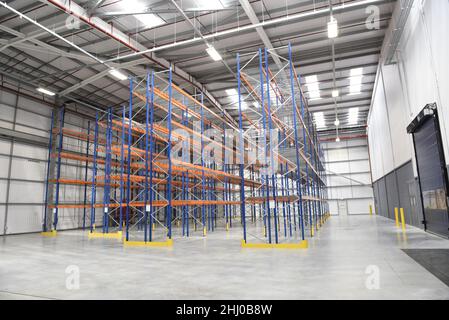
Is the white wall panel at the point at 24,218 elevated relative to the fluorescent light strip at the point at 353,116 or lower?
lower

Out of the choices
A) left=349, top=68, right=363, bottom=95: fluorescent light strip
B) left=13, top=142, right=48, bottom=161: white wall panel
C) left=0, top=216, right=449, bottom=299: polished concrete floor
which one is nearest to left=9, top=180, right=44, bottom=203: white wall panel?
left=13, top=142, right=48, bottom=161: white wall panel

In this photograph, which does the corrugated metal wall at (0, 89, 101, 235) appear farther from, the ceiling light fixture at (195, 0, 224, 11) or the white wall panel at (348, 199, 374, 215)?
the white wall panel at (348, 199, 374, 215)

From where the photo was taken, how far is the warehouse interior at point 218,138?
5.49 meters

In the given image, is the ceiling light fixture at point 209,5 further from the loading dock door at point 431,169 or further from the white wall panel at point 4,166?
the white wall panel at point 4,166

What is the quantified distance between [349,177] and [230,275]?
29847 mm

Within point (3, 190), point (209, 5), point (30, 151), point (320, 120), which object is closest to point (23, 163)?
point (30, 151)

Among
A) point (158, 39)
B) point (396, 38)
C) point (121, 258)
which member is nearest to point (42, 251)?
point (121, 258)

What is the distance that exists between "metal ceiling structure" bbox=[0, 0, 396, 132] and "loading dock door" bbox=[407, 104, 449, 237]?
4.85 metres

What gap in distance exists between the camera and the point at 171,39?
1398cm

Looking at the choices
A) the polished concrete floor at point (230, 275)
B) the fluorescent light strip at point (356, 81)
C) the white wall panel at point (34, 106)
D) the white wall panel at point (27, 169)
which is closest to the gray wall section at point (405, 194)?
the polished concrete floor at point (230, 275)

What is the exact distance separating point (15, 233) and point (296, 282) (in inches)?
668

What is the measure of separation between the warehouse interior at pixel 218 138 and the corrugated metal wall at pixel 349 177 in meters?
8.14

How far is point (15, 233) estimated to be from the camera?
1574 centimetres

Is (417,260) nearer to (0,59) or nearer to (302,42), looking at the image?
(302,42)
